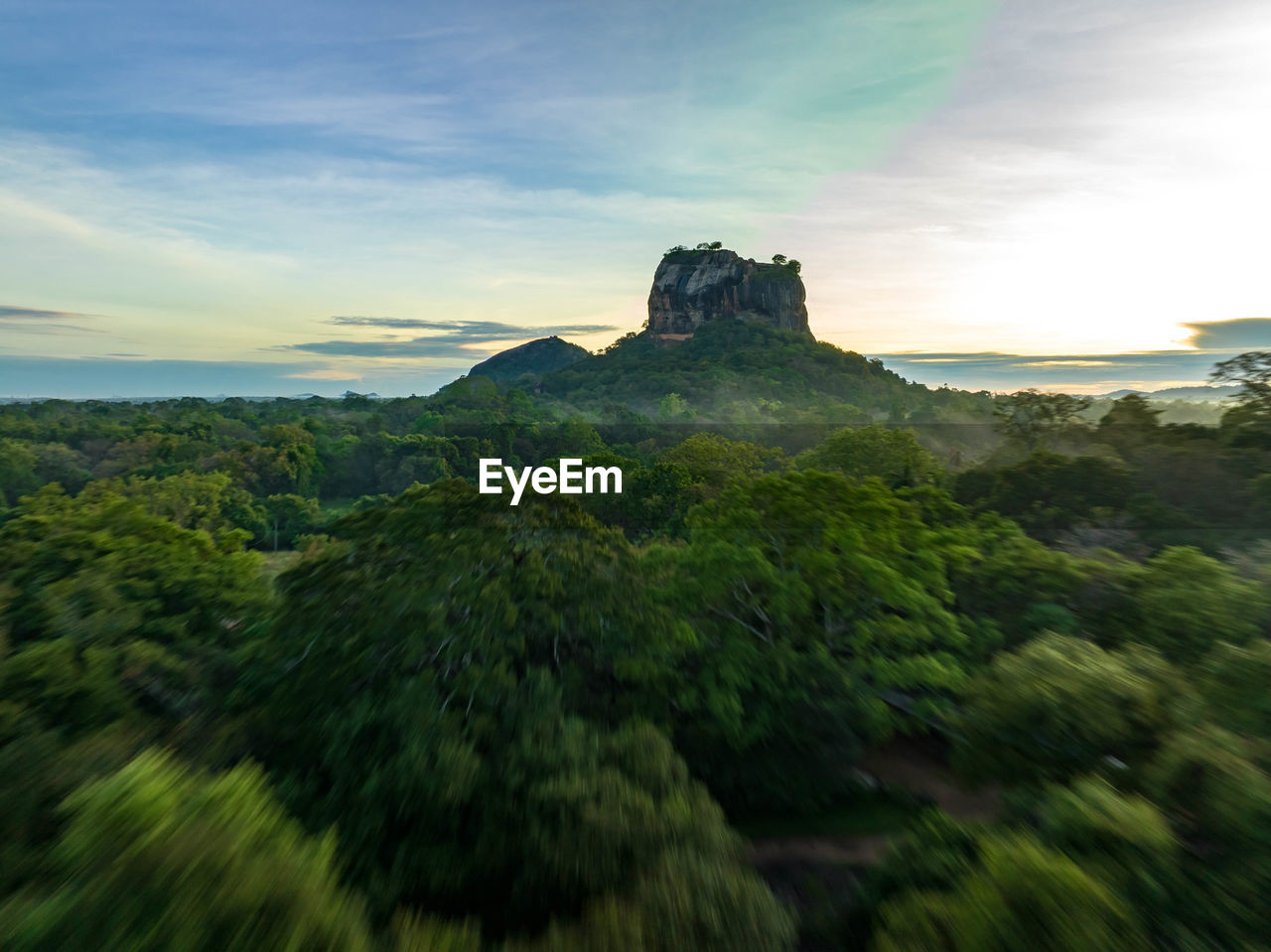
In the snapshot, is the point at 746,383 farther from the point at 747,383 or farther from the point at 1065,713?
the point at 1065,713

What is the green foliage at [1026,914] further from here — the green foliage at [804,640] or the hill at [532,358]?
the hill at [532,358]

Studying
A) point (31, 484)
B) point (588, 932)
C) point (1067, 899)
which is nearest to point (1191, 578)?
point (1067, 899)

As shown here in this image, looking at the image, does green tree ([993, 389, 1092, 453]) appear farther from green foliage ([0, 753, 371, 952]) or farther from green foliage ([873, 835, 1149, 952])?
green foliage ([0, 753, 371, 952])

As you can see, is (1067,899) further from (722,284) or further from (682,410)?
(722,284)

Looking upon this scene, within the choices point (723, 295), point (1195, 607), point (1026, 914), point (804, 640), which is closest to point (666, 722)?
point (804, 640)

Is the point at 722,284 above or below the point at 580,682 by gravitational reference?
above

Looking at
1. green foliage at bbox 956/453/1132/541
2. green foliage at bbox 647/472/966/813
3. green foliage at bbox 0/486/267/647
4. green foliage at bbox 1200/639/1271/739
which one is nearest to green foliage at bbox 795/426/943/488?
green foliage at bbox 956/453/1132/541

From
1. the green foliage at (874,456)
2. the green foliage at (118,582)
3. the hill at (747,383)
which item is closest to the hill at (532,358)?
the hill at (747,383)
